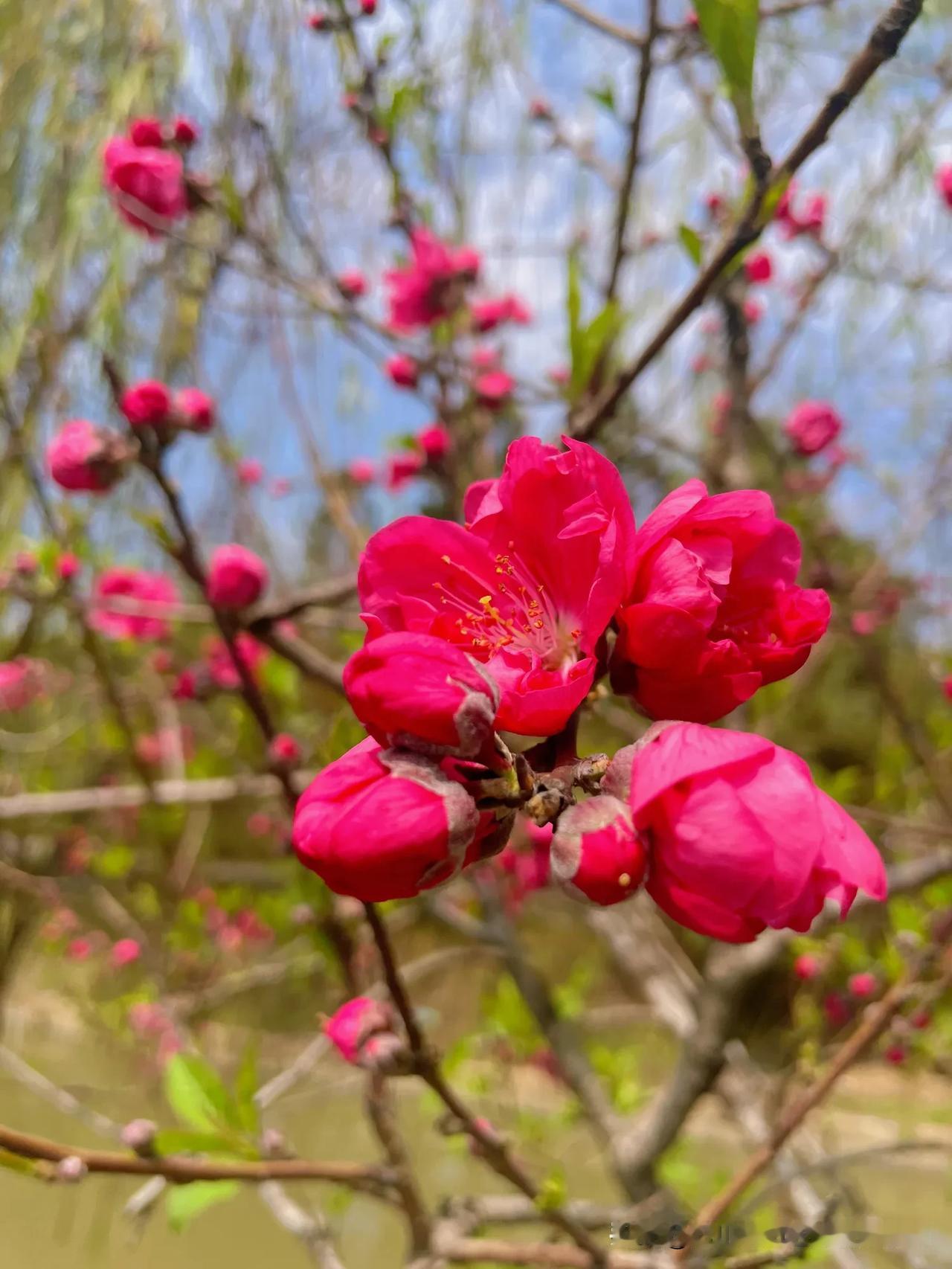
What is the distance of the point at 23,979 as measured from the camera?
15.6 ft

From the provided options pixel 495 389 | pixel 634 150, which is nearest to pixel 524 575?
pixel 634 150

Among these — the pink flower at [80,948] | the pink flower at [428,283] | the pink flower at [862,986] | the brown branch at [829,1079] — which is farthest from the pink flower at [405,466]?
the pink flower at [80,948]

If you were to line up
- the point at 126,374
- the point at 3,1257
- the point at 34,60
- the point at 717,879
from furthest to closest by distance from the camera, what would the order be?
the point at 3,1257, the point at 126,374, the point at 34,60, the point at 717,879

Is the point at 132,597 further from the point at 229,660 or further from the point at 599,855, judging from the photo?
the point at 599,855

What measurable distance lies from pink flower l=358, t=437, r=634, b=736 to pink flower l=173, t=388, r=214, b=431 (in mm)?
669

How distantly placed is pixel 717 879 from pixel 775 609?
162mm

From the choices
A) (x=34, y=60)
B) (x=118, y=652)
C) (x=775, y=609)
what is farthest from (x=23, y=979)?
(x=775, y=609)

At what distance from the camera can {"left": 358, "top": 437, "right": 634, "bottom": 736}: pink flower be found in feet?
1.36

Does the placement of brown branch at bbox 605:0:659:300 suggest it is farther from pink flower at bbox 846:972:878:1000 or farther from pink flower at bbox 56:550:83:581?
pink flower at bbox 846:972:878:1000

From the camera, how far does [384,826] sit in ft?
1.20

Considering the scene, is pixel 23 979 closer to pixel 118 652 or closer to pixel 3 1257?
pixel 3 1257

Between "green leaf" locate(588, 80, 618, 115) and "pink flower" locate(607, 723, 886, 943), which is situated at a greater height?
"green leaf" locate(588, 80, 618, 115)

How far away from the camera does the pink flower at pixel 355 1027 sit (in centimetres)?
64

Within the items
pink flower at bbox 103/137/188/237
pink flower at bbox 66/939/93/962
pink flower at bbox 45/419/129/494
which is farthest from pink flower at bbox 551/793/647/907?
pink flower at bbox 66/939/93/962
